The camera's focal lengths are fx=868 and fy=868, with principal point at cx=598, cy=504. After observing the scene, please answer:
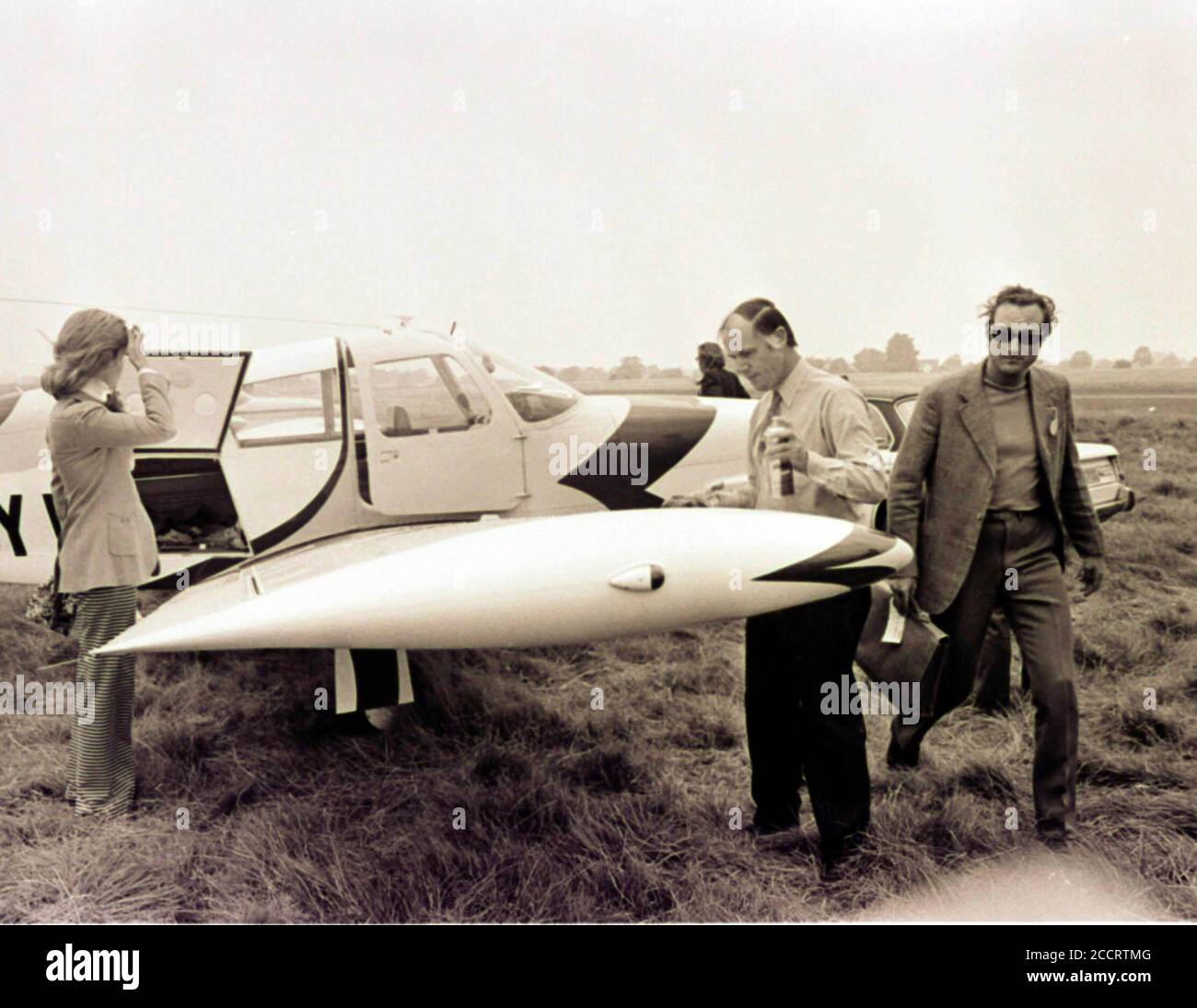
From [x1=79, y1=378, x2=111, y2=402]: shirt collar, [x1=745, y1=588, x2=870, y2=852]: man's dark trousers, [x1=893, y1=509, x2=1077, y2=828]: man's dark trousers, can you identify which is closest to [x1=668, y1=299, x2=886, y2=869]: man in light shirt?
[x1=745, y1=588, x2=870, y2=852]: man's dark trousers

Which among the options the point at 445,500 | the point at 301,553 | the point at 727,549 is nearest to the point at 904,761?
the point at 727,549

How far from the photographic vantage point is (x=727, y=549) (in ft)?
7.03

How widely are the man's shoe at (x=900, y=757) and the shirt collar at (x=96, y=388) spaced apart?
2658 millimetres

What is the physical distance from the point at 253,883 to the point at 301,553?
1.11 m

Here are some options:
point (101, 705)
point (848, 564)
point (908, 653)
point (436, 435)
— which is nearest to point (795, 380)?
point (848, 564)

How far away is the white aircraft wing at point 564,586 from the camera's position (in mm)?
2062

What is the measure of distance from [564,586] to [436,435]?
4.81 feet

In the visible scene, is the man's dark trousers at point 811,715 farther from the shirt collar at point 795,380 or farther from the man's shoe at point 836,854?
the shirt collar at point 795,380

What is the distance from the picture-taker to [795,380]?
2277 millimetres

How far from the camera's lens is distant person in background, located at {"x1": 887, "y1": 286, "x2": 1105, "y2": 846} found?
2.30 meters

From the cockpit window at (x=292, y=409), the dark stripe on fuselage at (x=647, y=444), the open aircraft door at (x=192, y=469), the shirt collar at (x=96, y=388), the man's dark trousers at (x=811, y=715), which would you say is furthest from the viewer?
the dark stripe on fuselage at (x=647, y=444)

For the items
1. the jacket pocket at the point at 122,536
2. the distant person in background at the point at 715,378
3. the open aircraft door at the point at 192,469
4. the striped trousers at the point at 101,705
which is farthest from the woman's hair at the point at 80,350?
the distant person in background at the point at 715,378

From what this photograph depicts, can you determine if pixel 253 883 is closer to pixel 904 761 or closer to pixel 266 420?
pixel 266 420
